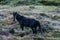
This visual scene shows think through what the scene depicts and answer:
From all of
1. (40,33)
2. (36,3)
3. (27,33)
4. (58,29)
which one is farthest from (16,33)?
(36,3)

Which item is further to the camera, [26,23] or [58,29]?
[58,29]

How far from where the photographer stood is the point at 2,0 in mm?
23781

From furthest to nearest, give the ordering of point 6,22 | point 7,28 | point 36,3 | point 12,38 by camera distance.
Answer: point 36,3
point 6,22
point 7,28
point 12,38

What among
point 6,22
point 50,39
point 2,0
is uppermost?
point 50,39

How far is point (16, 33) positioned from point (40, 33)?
99 centimetres

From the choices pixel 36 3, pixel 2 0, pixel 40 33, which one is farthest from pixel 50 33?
pixel 2 0

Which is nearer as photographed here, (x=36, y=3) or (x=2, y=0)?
(x=36, y=3)

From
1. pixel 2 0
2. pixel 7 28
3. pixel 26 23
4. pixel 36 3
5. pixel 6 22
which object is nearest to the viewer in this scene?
pixel 26 23

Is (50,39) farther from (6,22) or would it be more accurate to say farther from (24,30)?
(6,22)

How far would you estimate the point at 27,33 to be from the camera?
377 inches

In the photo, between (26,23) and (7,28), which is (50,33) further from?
(7,28)

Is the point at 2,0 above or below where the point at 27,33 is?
below

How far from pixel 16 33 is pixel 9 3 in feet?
42.1

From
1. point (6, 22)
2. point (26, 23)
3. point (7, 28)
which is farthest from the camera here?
point (6, 22)
